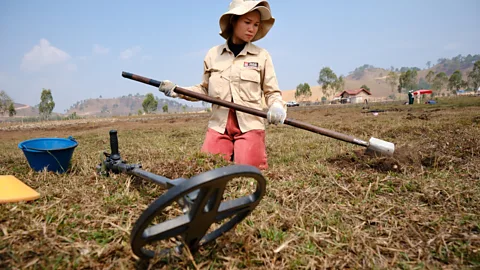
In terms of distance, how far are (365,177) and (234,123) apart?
182cm

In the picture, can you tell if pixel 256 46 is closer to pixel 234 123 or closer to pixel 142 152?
pixel 234 123

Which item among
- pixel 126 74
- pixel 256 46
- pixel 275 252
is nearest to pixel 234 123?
pixel 256 46

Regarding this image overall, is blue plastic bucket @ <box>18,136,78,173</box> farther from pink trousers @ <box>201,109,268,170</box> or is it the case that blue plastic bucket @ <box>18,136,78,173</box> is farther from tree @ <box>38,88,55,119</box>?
tree @ <box>38,88,55,119</box>

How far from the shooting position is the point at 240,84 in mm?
3836

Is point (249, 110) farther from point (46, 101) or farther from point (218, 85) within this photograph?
point (46, 101)

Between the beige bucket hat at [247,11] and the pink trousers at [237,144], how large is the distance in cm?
113

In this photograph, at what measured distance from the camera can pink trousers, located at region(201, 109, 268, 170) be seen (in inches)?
148

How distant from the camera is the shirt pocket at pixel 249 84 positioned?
3.82m

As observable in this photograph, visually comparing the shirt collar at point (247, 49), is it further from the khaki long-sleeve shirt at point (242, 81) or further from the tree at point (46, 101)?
the tree at point (46, 101)

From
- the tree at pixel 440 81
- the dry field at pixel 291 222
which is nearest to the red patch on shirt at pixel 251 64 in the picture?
the dry field at pixel 291 222

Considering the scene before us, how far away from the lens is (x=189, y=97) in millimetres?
3711

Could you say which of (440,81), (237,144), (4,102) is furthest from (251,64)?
(440,81)

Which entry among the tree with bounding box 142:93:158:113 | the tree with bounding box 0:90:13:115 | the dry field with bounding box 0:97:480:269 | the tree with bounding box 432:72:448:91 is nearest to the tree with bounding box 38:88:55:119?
the tree with bounding box 0:90:13:115

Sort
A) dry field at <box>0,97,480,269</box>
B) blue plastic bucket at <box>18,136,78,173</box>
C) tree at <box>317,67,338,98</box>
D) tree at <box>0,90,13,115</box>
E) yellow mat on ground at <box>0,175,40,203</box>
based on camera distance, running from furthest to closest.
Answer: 1. tree at <box>317,67,338,98</box>
2. tree at <box>0,90,13,115</box>
3. blue plastic bucket at <box>18,136,78,173</box>
4. yellow mat on ground at <box>0,175,40,203</box>
5. dry field at <box>0,97,480,269</box>
